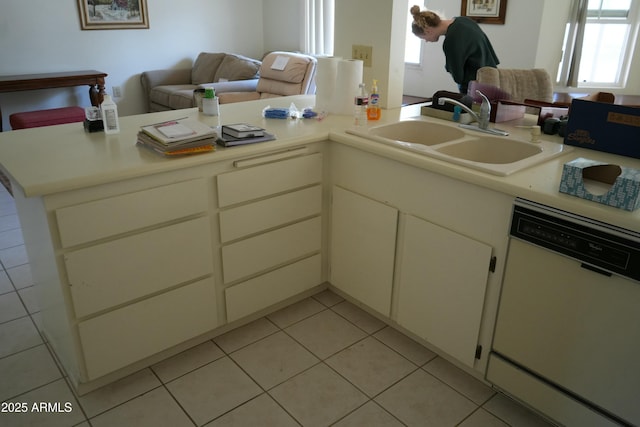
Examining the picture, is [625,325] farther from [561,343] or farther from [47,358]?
[47,358]

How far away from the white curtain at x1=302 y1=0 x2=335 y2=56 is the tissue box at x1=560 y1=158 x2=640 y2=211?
470 cm

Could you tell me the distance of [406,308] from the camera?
214cm

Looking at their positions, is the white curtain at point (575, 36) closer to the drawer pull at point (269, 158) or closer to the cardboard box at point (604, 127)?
the cardboard box at point (604, 127)

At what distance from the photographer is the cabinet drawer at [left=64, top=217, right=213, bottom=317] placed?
5.62 feet

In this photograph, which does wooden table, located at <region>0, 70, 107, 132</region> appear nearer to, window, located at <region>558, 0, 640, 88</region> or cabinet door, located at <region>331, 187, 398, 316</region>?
cabinet door, located at <region>331, 187, 398, 316</region>

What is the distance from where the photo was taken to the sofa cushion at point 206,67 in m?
5.96

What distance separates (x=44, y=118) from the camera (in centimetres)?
470

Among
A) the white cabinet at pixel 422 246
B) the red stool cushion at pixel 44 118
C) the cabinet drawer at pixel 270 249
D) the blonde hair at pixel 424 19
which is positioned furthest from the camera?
the red stool cushion at pixel 44 118

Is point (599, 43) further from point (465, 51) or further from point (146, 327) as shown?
point (146, 327)

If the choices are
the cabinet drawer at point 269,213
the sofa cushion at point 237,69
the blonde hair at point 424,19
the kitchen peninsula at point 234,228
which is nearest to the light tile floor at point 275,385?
the kitchen peninsula at point 234,228

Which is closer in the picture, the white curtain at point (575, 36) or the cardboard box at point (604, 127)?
the cardboard box at point (604, 127)

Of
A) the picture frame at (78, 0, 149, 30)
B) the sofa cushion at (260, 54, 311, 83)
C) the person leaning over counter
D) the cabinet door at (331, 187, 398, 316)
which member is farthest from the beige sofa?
the cabinet door at (331, 187, 398, 316)

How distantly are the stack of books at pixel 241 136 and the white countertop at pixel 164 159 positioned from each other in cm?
3

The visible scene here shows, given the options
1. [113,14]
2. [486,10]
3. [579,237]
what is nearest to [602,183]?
[579,237]
